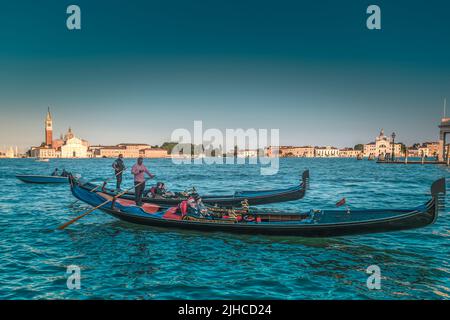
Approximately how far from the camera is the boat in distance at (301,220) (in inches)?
348

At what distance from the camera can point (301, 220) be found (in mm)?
10297

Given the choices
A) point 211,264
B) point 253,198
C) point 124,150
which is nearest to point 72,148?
point 124,150

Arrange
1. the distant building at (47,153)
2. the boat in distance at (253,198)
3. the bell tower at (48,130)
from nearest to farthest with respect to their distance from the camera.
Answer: the boat in distance at (253,198), the bell tower at (48,130), the distant building at (47,153)

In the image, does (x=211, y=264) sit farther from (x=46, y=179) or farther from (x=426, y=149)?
(x=426, y=149)

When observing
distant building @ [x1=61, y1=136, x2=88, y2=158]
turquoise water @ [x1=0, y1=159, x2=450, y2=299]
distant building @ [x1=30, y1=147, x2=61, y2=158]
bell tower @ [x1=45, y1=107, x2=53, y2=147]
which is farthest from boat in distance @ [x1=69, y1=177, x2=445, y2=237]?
distant building @ [x1=30, y1=147, x2=61, y2=158]

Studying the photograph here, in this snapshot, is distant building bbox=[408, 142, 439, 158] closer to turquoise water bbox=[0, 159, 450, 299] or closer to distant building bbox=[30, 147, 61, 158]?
distant building bbox=[30, 147, 61, 158]

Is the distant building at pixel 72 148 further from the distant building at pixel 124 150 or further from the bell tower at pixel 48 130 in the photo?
the distant building at pixel 124 150

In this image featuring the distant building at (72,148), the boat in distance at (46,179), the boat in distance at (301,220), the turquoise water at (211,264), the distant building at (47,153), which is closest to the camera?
the turquoise water at (211,264)

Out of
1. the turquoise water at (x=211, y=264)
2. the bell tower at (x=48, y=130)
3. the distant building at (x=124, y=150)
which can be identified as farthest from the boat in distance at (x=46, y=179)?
the distant building at (x=124, y=150)

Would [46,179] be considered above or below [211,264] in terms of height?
above

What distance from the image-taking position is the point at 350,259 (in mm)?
8758
